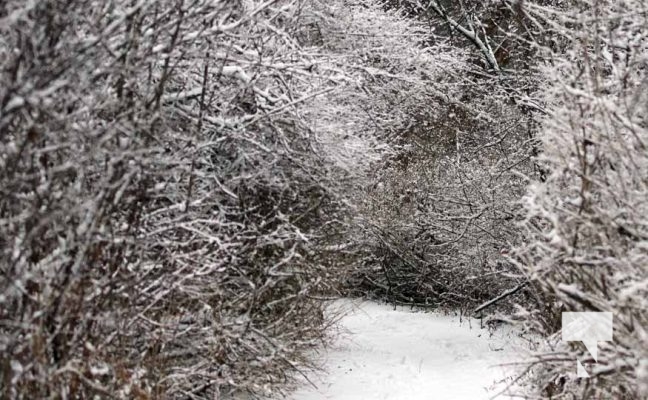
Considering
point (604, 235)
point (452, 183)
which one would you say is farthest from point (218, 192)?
point (452, 183)

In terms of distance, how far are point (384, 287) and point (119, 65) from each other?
389 inches

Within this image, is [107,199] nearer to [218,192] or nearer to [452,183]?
[218,192]

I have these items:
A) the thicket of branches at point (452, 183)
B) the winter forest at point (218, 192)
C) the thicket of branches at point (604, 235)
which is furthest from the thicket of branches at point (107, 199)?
the thicket of branches at point (452, 183)

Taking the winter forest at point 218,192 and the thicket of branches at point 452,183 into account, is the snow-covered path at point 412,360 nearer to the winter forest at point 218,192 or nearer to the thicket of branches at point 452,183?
the winter forest at point 218,192

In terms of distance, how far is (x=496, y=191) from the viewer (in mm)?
11742

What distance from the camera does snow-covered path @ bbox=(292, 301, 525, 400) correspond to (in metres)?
8.05

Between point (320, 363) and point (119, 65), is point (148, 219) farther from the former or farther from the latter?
point (320, 363)

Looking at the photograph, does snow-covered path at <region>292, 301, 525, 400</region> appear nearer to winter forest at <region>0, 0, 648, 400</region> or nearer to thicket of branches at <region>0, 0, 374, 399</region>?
winter forest at <region>0, 0, 648, 400</region>

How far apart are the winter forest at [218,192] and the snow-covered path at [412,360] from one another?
0.29 meters

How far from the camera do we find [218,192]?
655 cm

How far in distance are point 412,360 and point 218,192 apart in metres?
4.21

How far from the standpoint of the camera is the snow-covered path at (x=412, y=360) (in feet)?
26.4

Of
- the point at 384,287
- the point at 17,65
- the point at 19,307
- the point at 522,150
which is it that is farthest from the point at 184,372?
the point at 384,287

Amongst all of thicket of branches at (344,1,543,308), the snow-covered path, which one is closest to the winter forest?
the snow-covered path
